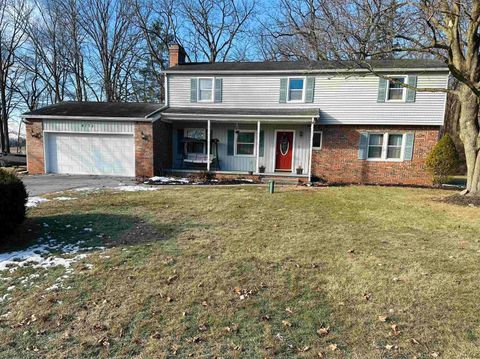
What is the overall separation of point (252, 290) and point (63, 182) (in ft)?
37.4

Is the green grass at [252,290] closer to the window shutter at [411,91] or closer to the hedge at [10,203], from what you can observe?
the hedge at [10,203]

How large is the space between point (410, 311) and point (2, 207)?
6170 mm

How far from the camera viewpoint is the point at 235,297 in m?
3.50

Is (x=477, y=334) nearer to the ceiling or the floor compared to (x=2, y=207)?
nearer to the floor

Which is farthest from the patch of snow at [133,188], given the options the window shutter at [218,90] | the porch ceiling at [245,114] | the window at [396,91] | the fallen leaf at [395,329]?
the window at [396,91]

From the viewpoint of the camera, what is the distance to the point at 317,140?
1412cm

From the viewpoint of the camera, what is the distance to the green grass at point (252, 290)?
2.70 m

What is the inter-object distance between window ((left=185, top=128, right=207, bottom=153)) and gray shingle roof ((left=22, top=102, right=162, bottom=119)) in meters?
2.09

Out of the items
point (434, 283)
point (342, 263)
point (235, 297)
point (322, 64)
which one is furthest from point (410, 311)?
point (322, 64)

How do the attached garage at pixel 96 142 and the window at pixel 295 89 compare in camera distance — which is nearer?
the attached garage at pixel 96 142

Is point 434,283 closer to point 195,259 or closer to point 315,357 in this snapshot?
point 315,357

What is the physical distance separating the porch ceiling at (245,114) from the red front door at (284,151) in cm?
136

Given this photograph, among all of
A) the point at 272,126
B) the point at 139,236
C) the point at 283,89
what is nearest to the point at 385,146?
the point at 272,126

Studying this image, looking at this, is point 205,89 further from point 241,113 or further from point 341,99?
point 341,99
